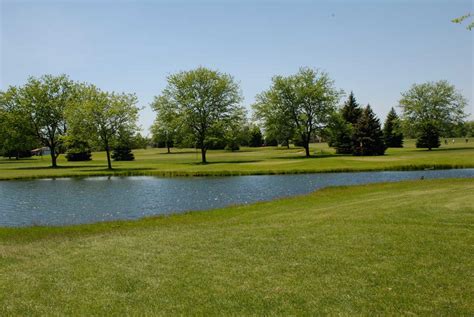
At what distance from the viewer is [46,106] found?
71.6 m

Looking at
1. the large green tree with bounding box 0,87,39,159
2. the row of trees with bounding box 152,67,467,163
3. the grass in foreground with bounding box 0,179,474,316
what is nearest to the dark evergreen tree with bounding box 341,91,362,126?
the row of trees with bounding box 152,67,467,163

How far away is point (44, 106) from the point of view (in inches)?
2810

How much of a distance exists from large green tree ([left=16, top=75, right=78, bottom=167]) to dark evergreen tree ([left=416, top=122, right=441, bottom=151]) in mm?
72596

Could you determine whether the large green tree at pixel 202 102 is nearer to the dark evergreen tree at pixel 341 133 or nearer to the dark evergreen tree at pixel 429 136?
the dark evergreen tree at pixel 341 133

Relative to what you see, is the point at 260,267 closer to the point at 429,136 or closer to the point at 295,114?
the point at 295,114

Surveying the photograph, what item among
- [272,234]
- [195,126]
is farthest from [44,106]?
[272,234]

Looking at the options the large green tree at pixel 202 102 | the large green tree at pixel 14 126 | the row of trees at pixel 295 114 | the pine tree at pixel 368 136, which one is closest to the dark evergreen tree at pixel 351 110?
the row of trees at pixel 295 114

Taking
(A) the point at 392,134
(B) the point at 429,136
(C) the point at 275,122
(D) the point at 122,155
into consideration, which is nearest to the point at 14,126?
(D) the point at 122,155

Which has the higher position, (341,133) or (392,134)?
(341,133)

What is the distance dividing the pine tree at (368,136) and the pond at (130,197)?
115 ft

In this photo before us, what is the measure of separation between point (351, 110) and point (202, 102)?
128 ft

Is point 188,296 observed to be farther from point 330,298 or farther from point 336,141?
point 336,141

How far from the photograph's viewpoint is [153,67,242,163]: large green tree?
70062 millimetres

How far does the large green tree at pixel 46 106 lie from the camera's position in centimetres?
7162
